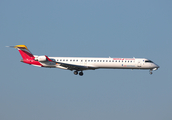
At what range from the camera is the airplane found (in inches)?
1758

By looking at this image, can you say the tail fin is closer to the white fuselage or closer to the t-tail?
the t-tail

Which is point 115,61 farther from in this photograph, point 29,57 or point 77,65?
point 29,57

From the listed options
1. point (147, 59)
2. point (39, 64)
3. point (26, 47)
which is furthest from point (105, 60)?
point (26, 47)

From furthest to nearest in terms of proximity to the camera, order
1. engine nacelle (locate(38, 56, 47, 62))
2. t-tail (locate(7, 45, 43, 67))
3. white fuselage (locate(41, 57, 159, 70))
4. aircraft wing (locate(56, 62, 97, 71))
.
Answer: t-tail (locate(7, 45, 43, 67)) → white fuselage (locate(41, 57, 159, 70)) → engine nacelle (locate(38, 56, 47, 62)) → aircraft wing (locate(56, 62, 97, 71))

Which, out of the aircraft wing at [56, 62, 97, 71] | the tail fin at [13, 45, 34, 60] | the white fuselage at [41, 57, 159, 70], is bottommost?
the aircraft wing at [56, 62, 97, 71]

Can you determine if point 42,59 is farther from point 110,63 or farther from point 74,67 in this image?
point 110,63

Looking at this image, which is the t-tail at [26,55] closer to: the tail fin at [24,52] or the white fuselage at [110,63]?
the tail fin at [24,52]

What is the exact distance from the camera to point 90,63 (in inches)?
1778

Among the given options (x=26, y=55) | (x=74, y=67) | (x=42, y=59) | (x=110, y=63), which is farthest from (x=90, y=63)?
(x=26, y=55)

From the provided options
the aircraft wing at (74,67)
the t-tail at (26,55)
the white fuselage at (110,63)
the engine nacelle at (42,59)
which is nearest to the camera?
the aircraft wing at (74,67)

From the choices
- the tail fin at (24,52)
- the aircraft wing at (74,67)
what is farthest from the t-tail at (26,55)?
the aircraft wing at (74,67)

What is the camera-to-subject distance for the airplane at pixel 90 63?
44.7 m

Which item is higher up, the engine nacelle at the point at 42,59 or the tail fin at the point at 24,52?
the tail fin at the point at 24,52

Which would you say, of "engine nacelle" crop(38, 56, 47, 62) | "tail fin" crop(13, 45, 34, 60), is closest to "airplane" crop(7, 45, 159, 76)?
"engine nacelle" crop(38, 56, 47, 62)
